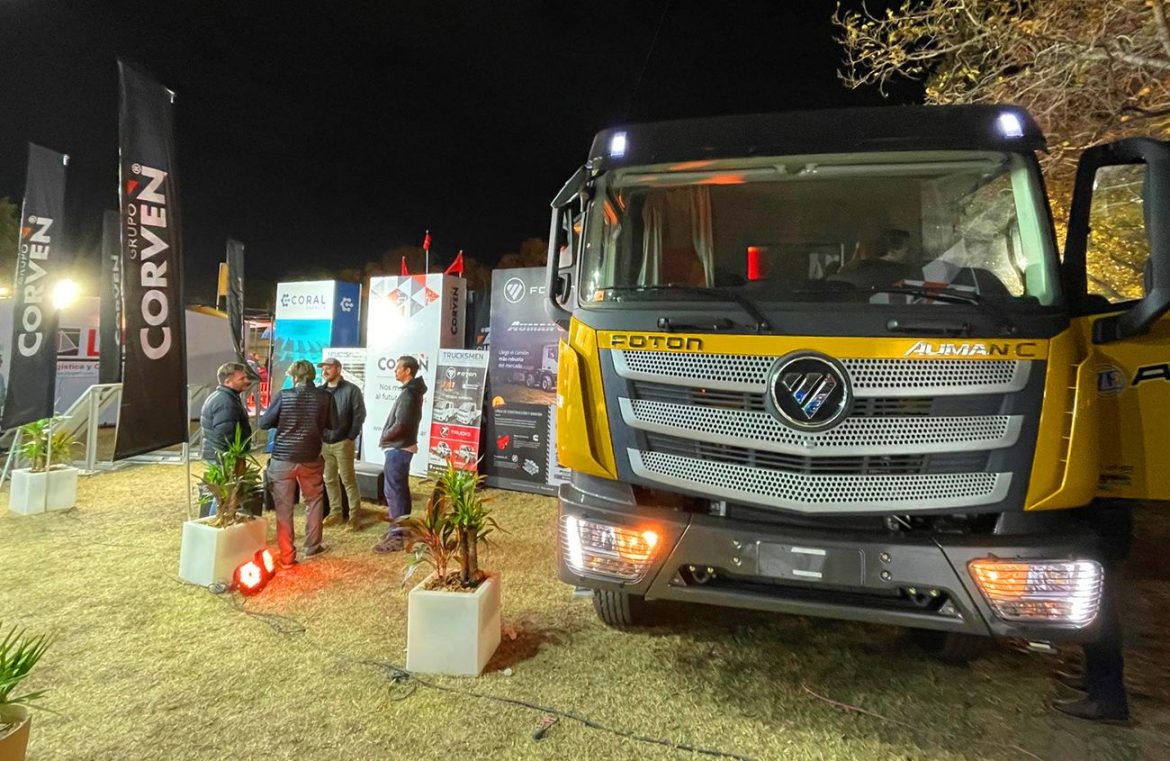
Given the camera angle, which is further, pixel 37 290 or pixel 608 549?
pixel 37 290

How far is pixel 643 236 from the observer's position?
325 cm

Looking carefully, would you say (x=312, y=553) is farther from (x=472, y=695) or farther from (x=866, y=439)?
(x=866, y=439)

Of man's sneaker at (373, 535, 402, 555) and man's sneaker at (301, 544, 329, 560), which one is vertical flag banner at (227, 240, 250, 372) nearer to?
man's sneaker at (301, 544, 329, 560)

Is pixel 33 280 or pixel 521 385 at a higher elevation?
pixel 33 280

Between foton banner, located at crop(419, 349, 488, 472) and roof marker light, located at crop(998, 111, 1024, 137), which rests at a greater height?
roof marker light, located at crop(998, 111, 1024, 137)

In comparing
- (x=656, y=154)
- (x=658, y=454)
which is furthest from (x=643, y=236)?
(x=658, y=454)

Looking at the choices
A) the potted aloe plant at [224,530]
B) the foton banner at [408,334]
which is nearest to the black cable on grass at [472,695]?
the potted aloe plant at [224,530]

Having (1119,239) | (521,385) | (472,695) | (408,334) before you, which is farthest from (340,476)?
(1119,239)

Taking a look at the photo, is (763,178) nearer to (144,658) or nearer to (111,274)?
(144,658)

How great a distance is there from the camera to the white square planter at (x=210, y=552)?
4.44 m

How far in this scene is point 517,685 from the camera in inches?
124

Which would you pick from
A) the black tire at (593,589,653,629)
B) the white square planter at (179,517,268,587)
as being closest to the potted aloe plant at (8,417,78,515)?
the white square planter at (179,517,268,587)

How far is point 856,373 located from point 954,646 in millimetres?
2025

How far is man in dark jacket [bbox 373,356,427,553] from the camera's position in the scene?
5.86m
